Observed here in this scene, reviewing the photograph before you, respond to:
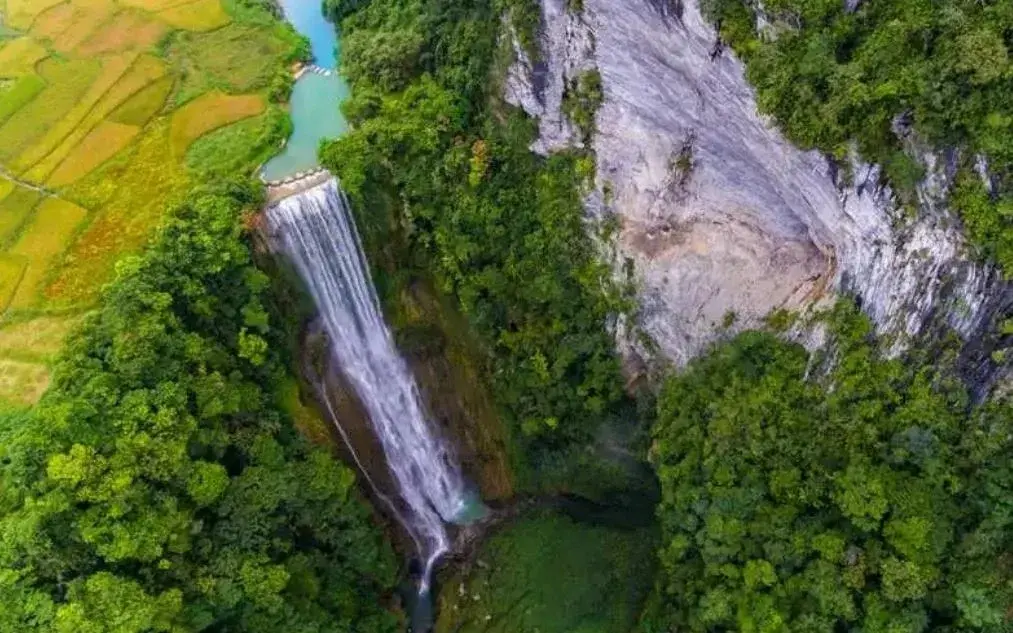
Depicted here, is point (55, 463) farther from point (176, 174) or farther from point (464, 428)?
point (464, 428)

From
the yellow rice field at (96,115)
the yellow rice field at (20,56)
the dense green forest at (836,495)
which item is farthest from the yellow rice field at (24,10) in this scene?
the dense green forest at (836,495)

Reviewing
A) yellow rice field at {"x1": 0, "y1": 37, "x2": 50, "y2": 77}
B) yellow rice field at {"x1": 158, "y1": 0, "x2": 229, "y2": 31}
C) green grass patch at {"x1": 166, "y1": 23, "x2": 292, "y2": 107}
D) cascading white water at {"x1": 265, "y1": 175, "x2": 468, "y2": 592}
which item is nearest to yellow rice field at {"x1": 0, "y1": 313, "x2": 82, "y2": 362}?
cascading white water at {"x1": 265, "y1": 175, "x2": 468, "y2": 592}

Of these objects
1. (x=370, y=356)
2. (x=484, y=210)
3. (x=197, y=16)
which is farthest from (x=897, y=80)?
(x=197, y=16)

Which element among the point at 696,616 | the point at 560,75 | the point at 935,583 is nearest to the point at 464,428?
the point at 696,616

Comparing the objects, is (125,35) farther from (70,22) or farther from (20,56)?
(20,56)

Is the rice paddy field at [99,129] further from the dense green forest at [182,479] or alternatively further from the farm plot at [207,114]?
the dense green forest at [182,479]

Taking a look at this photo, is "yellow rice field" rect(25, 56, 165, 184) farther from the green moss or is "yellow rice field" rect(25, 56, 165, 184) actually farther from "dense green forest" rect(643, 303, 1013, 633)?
"dense green forest" rect(643, 303, 1013, 633)
